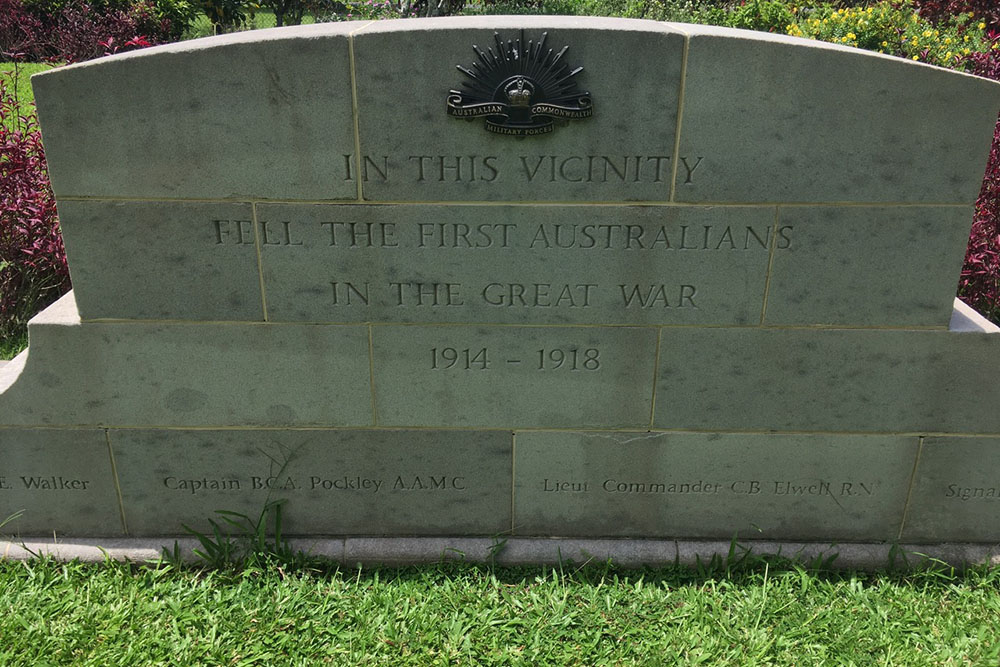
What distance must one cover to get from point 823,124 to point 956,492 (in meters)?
1.87

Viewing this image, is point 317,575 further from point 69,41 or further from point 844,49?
point 69,41

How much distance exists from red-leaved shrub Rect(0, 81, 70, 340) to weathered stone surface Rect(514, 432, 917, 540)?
12.6 feet

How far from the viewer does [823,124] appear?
2844 mm

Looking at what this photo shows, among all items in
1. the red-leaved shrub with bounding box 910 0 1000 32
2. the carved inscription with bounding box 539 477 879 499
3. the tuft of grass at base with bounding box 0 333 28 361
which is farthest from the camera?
the red-leaved shrub with bounding box 910 0 1000 32

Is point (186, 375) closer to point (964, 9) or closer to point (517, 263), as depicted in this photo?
point (517, 263)

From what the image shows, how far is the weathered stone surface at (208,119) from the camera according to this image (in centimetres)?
277

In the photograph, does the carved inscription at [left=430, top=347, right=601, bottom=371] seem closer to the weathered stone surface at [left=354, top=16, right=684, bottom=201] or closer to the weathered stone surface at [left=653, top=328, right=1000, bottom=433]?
the weathered stone surface at [left=653, top=328, right=1000, bottom=433]

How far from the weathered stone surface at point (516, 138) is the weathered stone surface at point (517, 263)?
10 cm

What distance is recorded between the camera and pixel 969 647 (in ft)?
9.68

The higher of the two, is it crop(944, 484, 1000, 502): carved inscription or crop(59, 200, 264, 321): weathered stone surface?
crop(59, 200, 264, 321): weathered stone surface

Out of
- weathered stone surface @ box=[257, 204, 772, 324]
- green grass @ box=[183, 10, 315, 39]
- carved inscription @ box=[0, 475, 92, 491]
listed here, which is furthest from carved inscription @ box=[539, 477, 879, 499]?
green grass @ box=[183, 10, 315, 39]

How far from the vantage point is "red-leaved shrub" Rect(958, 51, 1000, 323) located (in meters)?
4.47

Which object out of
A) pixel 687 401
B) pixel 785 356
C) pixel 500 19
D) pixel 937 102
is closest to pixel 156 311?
pixel 500 19

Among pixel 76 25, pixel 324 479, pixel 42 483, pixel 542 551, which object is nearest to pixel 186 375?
pixel 324 479
